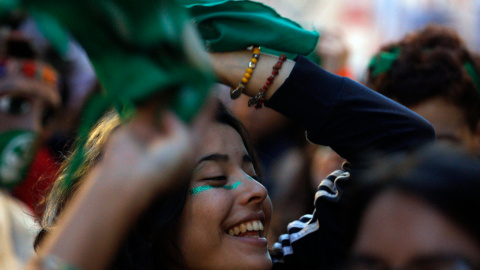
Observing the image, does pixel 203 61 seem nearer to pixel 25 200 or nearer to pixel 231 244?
pixel 231 244

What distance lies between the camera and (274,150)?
3.04m

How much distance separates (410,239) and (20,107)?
231 centimetres

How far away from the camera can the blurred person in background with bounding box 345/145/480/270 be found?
0.98 meters

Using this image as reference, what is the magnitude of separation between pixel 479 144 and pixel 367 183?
4.92ft

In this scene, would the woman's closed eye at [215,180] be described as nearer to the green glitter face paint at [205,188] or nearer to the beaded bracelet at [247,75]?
the green glitter face paint at [205,188]

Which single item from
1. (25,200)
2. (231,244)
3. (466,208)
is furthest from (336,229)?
(25,200)

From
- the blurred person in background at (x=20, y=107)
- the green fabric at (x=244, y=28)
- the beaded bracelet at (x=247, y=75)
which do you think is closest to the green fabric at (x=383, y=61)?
the green fabric at (x=244, y=28)

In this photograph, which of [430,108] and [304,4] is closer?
[430,108]

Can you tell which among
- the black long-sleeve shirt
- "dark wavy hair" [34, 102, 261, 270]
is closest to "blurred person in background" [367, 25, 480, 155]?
the black long-sleeve shirt

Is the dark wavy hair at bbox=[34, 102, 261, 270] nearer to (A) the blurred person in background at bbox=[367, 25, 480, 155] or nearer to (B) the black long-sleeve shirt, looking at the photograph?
(B) the black long-sleeve shirt

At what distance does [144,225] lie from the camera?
1784mm

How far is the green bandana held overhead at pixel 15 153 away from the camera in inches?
42.2

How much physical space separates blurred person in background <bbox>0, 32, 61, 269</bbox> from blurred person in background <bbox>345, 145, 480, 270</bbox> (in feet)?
4.68


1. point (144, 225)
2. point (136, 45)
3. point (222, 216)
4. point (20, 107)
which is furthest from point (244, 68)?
point (20, 107)
